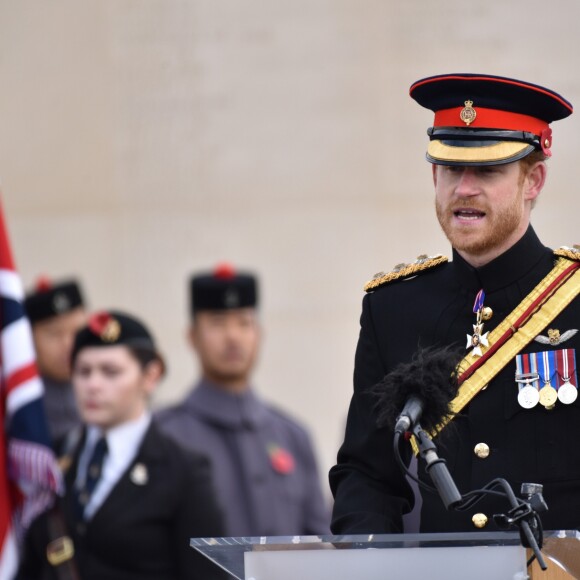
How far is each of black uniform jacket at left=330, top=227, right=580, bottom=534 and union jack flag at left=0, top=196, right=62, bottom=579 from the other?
1779mm

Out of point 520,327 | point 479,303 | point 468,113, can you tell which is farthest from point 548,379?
point 468,113

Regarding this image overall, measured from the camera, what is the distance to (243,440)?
8156 millimetres

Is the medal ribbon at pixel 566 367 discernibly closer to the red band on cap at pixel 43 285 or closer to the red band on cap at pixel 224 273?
the red band on cap at pixel 224 273

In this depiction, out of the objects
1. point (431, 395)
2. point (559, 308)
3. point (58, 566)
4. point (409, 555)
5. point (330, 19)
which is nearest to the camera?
point (409, 555)

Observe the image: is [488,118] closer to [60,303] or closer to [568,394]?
[568,394]

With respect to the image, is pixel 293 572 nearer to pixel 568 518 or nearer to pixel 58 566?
pixel 568 518

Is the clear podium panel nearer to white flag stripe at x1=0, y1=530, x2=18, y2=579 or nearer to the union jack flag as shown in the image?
the union jack flag

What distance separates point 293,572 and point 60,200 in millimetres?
7221

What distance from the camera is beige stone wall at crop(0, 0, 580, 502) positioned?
1032 cm

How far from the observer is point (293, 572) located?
3.64 m

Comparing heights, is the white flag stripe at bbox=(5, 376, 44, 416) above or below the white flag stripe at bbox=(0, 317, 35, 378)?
below

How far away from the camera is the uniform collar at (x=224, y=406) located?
813cm

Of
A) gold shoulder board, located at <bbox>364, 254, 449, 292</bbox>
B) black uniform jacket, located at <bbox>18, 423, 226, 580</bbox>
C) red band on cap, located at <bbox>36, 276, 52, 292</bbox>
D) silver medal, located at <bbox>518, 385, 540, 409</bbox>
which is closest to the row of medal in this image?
silver medal, located at <bbox>518, 385, 540, 409</bbox>

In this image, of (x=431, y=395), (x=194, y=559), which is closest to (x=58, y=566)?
(x=194, y=559)
